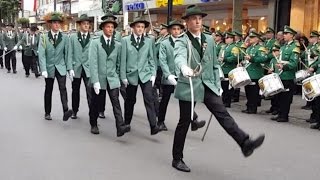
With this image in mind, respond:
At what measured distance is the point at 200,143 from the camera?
25.7 feet

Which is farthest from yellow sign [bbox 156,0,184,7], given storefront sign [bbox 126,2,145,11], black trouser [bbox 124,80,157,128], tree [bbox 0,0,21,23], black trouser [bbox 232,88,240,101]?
tree [bbox 0,0,21,23]

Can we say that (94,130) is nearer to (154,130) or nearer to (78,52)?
(154,130)

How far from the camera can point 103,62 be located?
26.9 ft

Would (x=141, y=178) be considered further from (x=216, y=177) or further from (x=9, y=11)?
(x=9, y=11)

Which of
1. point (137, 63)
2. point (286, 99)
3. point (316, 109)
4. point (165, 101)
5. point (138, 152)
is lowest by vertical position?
point (138, 152)

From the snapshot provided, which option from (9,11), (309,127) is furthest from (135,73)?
(9,11)

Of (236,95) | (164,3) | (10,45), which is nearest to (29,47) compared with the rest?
(10,45)

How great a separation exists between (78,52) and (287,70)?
4118 mm

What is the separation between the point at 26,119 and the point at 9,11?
49.4m

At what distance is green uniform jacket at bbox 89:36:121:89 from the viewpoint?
813 centimetres

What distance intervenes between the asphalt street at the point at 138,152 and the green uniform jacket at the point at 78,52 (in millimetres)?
1020

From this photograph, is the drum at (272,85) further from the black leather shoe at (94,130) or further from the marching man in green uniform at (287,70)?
the black leather shoe at (94,130)

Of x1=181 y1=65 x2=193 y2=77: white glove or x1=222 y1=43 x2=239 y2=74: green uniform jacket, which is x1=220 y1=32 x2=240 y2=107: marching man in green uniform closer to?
x1=222 y1=43 x2=239 y2=74: green uniform jacket

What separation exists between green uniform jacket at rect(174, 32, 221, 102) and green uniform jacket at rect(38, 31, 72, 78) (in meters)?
3.82
